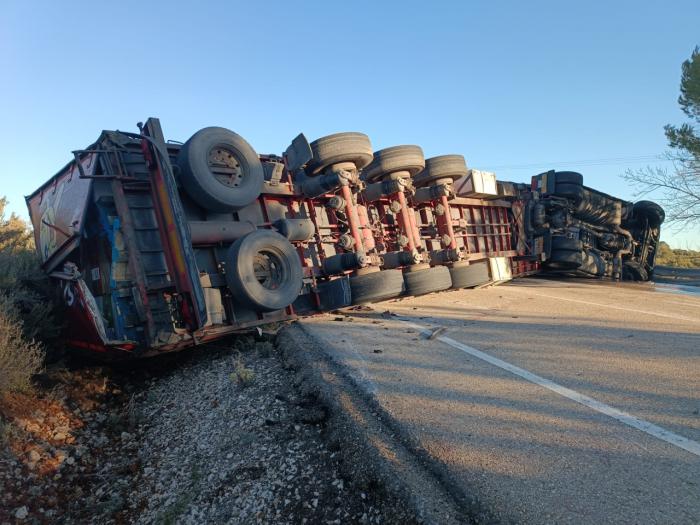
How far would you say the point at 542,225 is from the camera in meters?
10.9

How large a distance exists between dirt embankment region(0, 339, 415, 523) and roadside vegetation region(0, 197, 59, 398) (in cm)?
23

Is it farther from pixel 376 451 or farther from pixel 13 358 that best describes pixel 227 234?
pixel 376 451

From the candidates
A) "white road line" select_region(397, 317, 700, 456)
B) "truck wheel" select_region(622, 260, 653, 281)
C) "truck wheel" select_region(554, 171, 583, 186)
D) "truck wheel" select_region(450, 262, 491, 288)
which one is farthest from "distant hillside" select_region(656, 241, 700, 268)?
"white road line" select_region(397, 317, 700, 456)

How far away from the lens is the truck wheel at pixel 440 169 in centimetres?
783

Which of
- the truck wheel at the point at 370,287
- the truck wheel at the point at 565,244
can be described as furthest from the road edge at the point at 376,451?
the truck wheel at the point at 565,244

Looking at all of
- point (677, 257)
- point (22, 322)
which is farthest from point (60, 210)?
point (677, 257)

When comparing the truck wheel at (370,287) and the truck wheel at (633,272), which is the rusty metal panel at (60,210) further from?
the truck wheel at (633,272)

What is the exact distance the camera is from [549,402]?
2.93m

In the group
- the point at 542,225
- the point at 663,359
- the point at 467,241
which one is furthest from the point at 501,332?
the point at 542,225

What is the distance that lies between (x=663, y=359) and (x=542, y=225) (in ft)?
25.3

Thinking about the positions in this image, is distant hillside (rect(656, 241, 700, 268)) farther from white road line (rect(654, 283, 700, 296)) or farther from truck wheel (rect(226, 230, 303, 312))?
truck wheel (rect(226, 230, 303, 312))

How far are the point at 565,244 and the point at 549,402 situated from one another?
9046mm

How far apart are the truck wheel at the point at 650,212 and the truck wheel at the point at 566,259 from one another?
4.82 meters

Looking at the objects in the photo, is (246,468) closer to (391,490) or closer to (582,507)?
(391,490)
